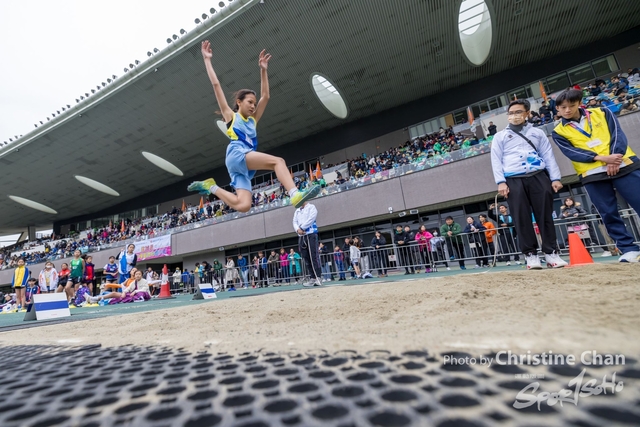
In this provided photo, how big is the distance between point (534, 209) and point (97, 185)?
28414mm

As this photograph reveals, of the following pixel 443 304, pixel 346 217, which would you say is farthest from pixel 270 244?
pixel 443 304

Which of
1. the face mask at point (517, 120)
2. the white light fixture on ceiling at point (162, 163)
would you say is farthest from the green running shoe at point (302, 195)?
the white light fixture on ceiling at point (162, 163)

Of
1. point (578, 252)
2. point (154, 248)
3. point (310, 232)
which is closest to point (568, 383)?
point (578, 252)

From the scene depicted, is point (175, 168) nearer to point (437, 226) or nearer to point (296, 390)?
point (437, 226)

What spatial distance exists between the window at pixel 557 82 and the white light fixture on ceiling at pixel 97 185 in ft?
96.1

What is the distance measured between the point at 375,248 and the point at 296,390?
8.84m

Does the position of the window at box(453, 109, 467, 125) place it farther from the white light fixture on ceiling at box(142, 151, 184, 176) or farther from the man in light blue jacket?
the white light fixture on ceiling at box(142, 151, 184, 176)

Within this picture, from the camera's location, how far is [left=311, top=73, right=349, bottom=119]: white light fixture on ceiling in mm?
15293

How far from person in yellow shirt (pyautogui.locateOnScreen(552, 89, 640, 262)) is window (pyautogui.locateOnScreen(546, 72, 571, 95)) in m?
15.0

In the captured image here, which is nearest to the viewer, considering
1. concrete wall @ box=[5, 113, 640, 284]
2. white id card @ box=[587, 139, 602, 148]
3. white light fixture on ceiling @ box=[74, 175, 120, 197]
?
white id card @ box=[587, 139, 602, 148]

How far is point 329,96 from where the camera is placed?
1688 centimetres

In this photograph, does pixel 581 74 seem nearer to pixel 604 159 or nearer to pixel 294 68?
pixel 294 68

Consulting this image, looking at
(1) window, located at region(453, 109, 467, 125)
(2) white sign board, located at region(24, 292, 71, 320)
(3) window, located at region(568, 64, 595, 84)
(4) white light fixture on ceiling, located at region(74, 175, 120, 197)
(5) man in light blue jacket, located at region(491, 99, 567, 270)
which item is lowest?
(2) white sign board, located at region(24, 292, 71, 320)

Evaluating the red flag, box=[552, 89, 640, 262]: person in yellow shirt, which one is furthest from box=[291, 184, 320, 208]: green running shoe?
the red flag
